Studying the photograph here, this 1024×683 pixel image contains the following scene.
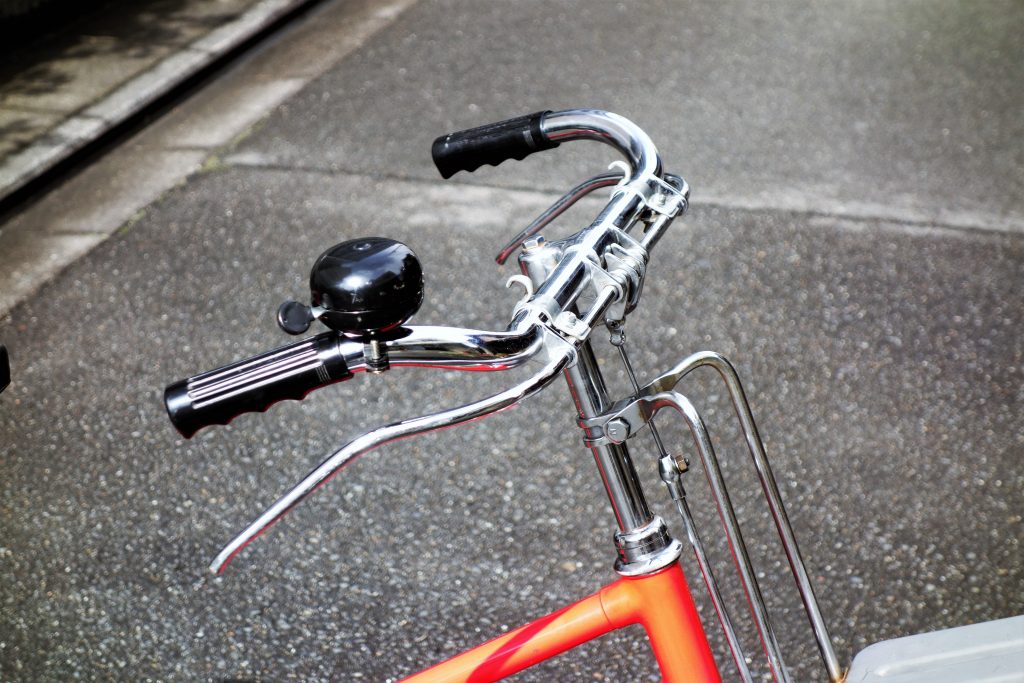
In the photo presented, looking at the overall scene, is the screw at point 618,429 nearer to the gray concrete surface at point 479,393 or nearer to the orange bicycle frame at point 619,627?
the orange bicycle frame at point 619,627

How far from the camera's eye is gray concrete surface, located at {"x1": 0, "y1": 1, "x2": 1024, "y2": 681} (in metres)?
2.62

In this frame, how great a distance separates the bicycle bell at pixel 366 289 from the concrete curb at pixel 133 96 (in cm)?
432

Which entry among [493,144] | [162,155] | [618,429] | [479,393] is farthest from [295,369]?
[162,155]

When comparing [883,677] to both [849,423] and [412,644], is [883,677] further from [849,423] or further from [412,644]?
[849,423]

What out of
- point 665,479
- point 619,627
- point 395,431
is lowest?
point 619,627

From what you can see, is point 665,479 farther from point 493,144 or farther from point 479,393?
point 479,393

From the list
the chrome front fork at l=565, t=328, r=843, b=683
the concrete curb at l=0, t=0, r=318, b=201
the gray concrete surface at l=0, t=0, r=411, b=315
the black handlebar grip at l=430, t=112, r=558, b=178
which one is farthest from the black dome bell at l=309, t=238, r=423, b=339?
the concrete curb at l=0, t=0, r=318, b=201

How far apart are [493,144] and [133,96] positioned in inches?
184

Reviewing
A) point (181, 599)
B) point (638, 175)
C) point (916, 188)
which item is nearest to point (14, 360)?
point (181, 599)

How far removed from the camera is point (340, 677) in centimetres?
246

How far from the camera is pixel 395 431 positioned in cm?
89

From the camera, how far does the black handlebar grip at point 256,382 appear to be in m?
0.91

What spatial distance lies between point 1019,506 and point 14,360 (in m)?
3.24

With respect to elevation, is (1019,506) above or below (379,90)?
below
